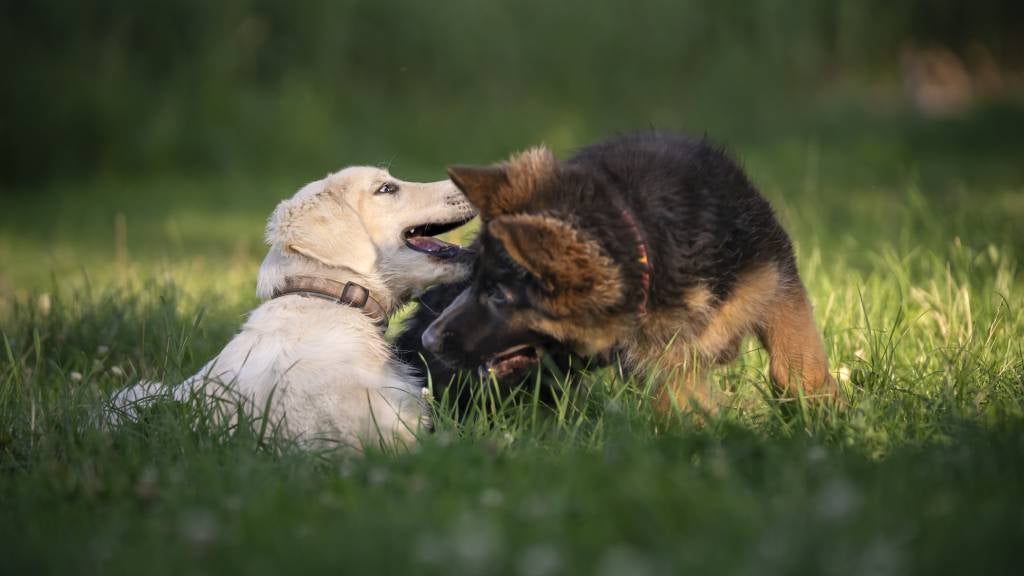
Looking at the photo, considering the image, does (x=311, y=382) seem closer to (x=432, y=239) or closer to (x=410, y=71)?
(x=432, y=239)

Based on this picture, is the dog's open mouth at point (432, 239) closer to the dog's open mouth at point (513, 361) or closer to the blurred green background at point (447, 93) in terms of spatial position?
the dog's open mouth at point (513, 361)

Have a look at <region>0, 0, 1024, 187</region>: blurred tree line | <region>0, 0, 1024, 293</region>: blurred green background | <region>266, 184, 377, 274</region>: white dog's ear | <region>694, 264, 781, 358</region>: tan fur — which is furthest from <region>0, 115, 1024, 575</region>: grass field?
<region>0, 0, 1024, 187</region>: blurred tree line

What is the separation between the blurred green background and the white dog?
5515 millimetres

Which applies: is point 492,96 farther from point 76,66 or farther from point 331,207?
point 331,207

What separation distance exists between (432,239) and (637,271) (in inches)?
51.8

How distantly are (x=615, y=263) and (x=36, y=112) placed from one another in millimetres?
10650

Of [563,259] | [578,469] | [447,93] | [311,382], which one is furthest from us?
[447,93]

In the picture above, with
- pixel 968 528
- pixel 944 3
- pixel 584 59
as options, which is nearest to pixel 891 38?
pixel 944 3

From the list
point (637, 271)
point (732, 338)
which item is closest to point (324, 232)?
point (637, 271)

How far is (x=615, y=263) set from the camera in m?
3.21

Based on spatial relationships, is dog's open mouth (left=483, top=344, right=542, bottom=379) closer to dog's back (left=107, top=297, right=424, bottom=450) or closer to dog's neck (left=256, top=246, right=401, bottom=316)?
dog's back (left=107, top=297, right=424, bottom=450)

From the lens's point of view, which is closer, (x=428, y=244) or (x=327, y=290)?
(x=327, y=290)

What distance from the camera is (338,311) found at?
389 cm

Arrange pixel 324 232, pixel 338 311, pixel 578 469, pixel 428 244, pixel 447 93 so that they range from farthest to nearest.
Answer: pixel 447 93, pixel 428 244, pixel 324 232, pixel 338 311, pixel 578 469
